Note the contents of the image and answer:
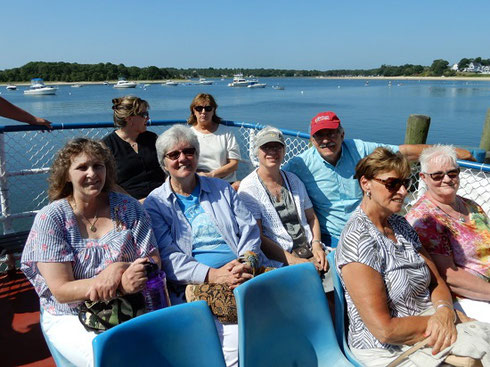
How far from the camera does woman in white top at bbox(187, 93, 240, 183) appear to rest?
375 cm

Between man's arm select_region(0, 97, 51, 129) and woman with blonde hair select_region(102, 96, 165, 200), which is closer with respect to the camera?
man's arm select_region(0, 97, 51, 129)

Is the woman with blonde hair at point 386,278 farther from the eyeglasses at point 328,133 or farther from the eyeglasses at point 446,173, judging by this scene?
the eyeglasses at point 328,133

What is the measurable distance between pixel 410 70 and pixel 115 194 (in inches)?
4893

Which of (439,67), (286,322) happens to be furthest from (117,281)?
(439,67)

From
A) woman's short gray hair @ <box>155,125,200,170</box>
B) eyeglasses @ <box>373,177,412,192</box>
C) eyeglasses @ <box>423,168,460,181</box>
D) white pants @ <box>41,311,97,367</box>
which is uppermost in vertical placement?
woman's short gray hair @ <box>155,125,200,170</box>

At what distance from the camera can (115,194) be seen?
208 cm

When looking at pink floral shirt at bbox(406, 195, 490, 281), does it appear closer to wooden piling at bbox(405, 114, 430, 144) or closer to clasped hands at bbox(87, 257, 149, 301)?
clasped hands at bbox(87, 257, 149, 301)

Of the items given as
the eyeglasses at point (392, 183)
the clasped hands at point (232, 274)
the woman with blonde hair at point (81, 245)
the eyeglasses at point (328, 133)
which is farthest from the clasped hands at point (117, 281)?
the eyeglasses at point (328, 133)

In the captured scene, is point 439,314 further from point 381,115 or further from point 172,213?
point 381,115

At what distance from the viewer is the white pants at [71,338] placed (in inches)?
67.0

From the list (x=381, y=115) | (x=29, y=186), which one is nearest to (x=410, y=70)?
(x=381, y=115)

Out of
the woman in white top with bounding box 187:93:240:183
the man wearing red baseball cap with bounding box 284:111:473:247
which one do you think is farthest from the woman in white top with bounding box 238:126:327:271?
the woman in white top with bounding box 187:93:240:183

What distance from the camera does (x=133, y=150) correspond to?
3.22 meters

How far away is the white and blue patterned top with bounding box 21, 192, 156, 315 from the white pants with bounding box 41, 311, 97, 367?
4cm
